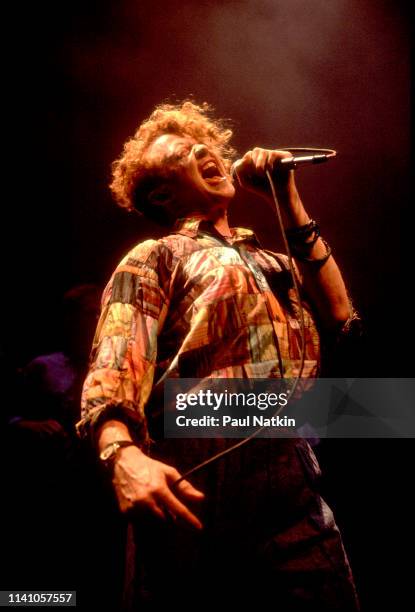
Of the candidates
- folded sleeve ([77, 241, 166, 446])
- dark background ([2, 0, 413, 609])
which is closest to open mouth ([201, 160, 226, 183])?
folded sleeve ([77, 241, 166, 446])

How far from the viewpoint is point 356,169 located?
5.79 ft

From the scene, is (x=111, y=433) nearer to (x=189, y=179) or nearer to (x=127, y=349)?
(x=127, y=349)

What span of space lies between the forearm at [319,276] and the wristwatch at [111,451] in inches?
20.7

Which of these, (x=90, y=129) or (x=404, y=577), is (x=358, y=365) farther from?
(x=90, y=129)

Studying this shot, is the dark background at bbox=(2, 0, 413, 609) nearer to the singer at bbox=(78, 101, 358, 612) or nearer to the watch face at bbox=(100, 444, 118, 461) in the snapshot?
the singer at bbox=(78, 101, 358, 612)

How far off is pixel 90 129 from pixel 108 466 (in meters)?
1.36

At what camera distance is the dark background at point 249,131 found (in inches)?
65.2

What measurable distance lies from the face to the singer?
9 cm

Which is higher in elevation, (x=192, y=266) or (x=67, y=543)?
(x=192, y=266)

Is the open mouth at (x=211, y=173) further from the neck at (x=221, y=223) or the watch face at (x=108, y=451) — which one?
the watch face at (x=108, y=451)

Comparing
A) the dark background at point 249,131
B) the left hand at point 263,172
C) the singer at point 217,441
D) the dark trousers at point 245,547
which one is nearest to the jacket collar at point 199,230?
the singer at point 217,441

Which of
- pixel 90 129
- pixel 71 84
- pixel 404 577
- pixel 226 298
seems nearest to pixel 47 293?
pixel 90 129

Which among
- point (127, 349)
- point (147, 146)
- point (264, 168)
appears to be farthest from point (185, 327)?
point (147, 146)

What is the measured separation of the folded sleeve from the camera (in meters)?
0.83
